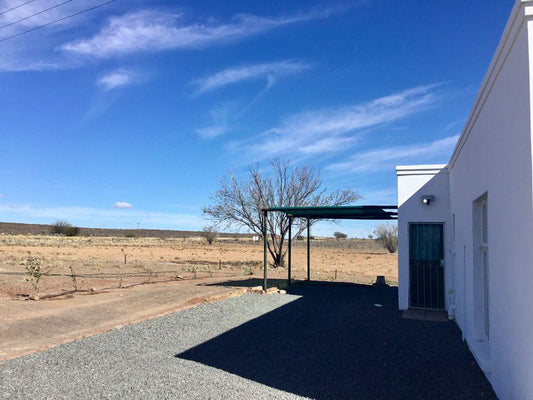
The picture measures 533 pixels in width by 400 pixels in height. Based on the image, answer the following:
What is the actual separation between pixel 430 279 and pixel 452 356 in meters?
4.71

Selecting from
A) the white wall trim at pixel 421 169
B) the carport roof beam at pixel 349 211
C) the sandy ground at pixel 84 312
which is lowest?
the sandy ground at pixel 84 312

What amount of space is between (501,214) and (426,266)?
24.1 ft

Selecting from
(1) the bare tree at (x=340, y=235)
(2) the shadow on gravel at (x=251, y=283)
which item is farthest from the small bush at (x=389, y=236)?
(1) the bare tree at (x=340, y=235)

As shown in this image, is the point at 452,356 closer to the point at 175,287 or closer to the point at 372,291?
the point at 372,291

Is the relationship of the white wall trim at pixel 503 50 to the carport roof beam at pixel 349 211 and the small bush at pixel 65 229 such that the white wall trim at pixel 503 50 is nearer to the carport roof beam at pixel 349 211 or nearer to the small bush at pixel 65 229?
the carport roof beam at pixel 349 211

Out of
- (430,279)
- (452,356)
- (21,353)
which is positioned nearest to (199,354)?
(21,353)

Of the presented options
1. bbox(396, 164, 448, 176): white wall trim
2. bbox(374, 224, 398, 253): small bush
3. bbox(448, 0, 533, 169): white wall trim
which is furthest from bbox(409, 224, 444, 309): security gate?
bbox(374, 224, 398, 253): small bush

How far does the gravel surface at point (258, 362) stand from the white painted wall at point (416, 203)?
5.32ft

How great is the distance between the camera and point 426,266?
11852 mm

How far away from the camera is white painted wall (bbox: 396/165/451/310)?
1165 cm

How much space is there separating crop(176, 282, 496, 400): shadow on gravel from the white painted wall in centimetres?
120

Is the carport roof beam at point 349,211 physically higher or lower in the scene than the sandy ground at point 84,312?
higher

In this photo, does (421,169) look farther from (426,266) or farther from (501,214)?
(501,214)

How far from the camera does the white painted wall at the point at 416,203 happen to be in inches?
459
